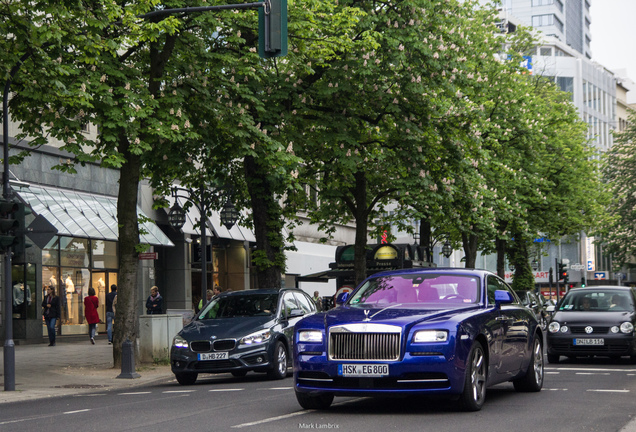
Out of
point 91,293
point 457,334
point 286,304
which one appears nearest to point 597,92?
point 91,293

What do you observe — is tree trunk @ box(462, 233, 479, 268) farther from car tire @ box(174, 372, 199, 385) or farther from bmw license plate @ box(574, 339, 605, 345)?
car tire @ box(174, 372, 199, 385)

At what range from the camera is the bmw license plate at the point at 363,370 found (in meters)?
10.2

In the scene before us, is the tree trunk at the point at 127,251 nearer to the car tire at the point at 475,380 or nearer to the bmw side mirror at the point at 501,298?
the bmw side mirror at the point at 501,298

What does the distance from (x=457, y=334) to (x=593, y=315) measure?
31.7ft

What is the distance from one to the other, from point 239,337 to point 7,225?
420 centimetres

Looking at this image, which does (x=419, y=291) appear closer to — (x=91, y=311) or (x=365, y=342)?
(x=365, y=342)

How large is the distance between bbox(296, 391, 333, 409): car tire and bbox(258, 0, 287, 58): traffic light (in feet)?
15.3

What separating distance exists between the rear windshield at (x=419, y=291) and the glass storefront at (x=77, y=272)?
20531 millimetres

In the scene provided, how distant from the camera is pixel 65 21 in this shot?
16688 millimetres

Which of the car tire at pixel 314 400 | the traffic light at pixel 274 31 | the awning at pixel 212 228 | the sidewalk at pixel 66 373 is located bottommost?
the sidewalk at pixel 66 373

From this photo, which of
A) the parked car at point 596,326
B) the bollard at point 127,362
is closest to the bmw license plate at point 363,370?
the bollard at point 127,362

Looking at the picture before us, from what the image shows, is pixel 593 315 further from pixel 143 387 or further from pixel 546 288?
pixel 546 288

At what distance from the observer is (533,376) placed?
13227 millimetres

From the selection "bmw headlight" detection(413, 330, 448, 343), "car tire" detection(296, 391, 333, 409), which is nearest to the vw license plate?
"car tire" detection(296, 391, 333, 409)
